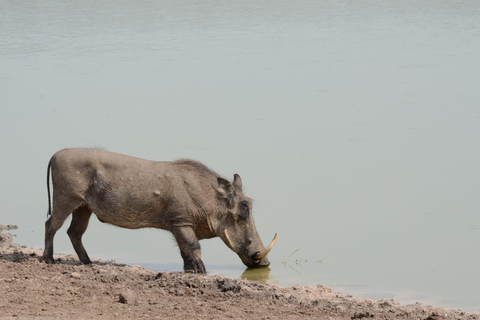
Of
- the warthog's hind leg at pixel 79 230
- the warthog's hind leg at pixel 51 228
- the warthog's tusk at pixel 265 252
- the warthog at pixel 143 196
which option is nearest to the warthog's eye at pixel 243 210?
the warthog at pixel 143 196

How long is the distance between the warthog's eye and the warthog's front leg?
1.64ft

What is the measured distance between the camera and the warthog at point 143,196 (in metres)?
8.23

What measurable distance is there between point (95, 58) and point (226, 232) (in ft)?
47.0

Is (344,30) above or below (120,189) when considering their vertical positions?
above

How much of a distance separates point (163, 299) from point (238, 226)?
5.62 ft

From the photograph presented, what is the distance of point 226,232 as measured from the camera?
8.59 meters

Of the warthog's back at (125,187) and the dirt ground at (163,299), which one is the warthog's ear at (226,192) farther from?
the dirt ground at (163,299)

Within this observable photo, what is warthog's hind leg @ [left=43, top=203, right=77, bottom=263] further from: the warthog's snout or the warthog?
the warthog's snout

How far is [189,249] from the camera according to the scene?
834cm

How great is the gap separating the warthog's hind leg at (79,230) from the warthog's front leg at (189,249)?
93cm

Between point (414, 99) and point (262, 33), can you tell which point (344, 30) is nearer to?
point (262, 33)

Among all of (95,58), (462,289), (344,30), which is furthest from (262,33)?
(462,289)

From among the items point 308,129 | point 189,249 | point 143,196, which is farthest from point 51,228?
point 308,129

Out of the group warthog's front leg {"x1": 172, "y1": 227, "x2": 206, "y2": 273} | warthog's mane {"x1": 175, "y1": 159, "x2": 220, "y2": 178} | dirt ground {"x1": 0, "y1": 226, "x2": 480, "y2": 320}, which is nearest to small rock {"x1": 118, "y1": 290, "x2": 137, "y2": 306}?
dirt ground {"x1": 0, "y1": 226, "x2": 480, "y2": 320}
